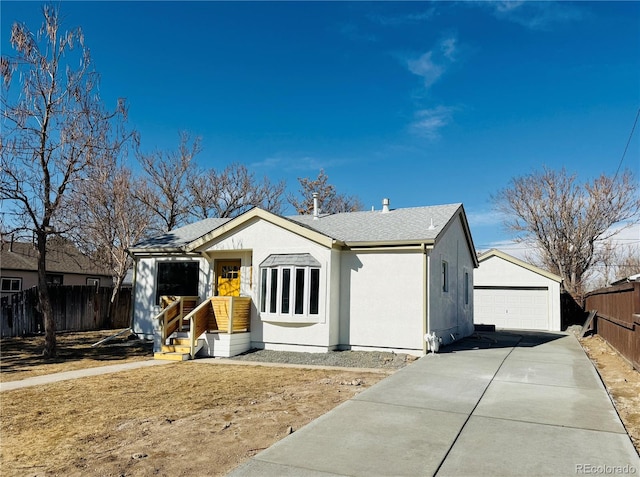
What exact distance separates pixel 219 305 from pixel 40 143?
21.3 ft

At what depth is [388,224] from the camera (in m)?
14.4

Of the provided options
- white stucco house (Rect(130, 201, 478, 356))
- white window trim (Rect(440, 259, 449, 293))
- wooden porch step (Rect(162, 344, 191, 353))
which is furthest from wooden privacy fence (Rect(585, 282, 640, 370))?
wooden porch step (Rect(162, 344, 191, 353))

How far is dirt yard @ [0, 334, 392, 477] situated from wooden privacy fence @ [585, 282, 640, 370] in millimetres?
5476

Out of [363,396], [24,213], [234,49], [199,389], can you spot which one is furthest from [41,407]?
[234,49]

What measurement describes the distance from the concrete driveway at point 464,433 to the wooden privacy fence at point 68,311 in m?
16.1

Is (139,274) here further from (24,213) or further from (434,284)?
(434,284)

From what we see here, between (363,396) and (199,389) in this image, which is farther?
(199,389)

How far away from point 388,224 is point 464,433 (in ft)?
30.7

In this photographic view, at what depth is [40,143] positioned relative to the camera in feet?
40.4

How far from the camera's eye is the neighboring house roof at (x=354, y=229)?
41.7ft

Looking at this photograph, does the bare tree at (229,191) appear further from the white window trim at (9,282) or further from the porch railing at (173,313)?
the porch railing at (173,313)

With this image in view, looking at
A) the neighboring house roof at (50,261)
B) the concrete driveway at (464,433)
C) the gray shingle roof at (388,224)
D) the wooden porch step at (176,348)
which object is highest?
the gray shingle roof at (388,224)

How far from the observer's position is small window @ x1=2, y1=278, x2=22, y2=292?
25.6m

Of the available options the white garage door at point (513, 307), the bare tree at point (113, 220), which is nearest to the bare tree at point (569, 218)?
the white garage door at point (513, 307)
